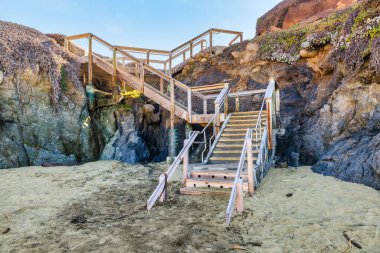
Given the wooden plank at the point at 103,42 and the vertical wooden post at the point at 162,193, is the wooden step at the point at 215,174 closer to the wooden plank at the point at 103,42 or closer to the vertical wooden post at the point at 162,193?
the vertical wooden post at the point at 162,193

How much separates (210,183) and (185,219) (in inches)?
65.9

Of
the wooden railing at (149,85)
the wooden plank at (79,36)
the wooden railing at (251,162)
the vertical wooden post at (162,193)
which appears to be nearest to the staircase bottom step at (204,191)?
the wooden railing at (251,162)

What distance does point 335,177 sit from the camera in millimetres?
5586

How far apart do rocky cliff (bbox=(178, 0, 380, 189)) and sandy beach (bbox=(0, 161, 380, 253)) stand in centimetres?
112

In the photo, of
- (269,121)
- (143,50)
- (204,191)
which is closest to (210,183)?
(204,191)

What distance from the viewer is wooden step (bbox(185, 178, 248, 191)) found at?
5.27 metres

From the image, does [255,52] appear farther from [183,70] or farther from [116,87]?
[116,87]

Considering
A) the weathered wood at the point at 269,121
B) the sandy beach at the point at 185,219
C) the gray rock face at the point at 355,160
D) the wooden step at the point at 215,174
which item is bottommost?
the sandy beach at the point at 185,219

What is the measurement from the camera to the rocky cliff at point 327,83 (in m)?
6.03

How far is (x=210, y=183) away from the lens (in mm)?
5461

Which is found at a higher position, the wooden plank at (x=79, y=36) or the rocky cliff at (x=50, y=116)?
the wooden plank at (x=79, y=36)

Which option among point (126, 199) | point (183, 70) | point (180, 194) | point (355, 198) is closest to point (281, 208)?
point (355, 198)

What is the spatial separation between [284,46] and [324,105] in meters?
4.56

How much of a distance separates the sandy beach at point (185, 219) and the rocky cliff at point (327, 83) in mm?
1123
